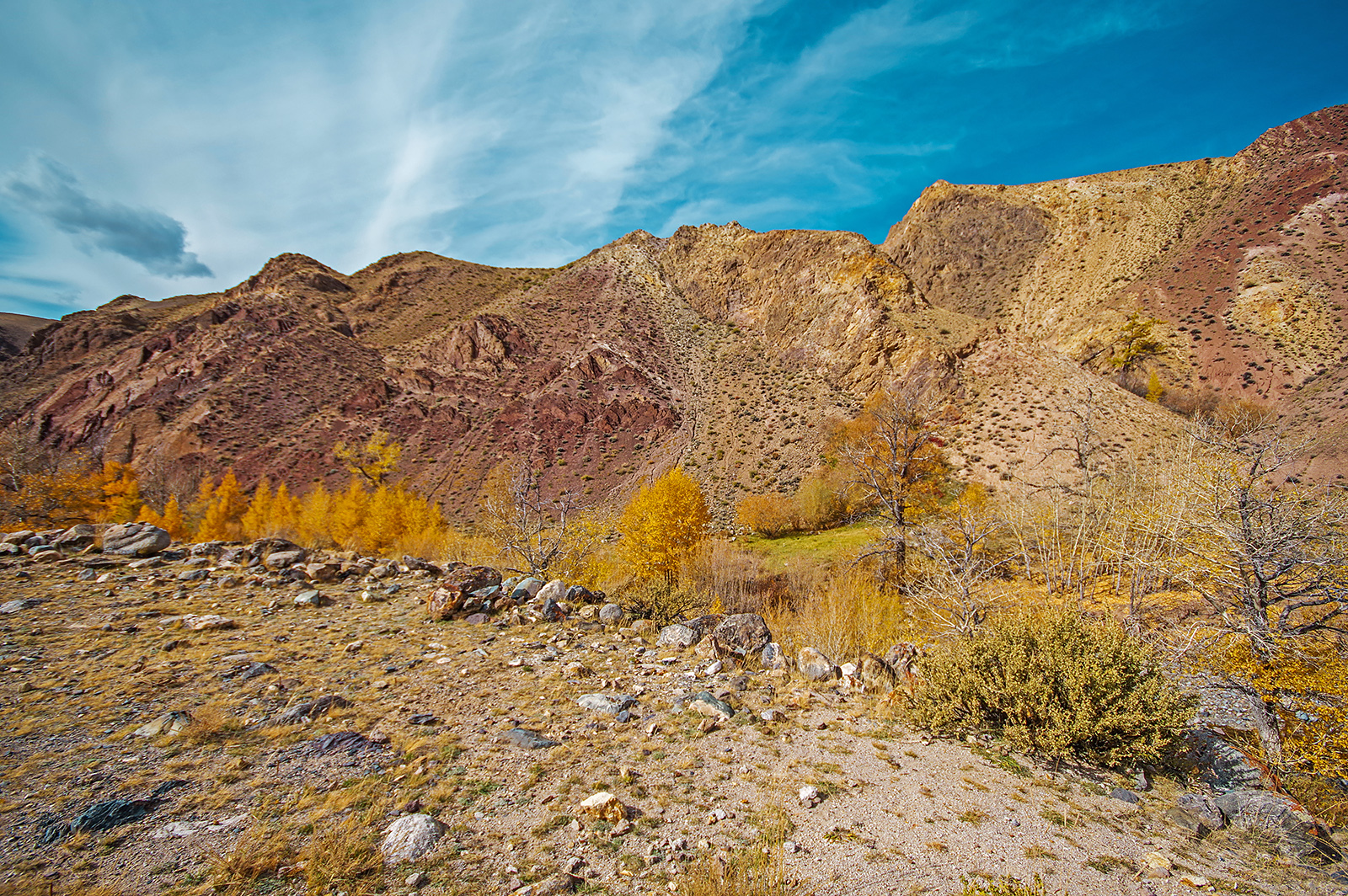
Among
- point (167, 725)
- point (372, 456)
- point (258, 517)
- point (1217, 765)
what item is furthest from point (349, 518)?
point (1217, 765)

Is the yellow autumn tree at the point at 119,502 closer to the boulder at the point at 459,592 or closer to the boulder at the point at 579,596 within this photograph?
the boulder at the point at 459,592

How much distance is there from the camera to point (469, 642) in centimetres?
865

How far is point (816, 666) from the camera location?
779cm

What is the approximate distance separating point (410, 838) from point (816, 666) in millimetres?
5918

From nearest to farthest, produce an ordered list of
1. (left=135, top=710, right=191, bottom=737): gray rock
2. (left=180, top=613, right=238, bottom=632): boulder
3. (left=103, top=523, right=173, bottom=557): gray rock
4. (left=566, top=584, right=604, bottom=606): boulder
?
(left=135, top=710, right=191, bottom=737): gray rock < (left=180, top=613, right=238, bottom=632): boulder < (left=566, top=584, right=604, bottom=606): boulder < (left=103, top=523, right=173, bottom=557): gray rock

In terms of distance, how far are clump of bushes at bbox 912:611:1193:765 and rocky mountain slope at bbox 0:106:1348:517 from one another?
105 ft

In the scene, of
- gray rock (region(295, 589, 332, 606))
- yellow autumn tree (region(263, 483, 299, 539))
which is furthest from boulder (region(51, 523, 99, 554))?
yellow autumn tree (region(263, 483, 299, 539))

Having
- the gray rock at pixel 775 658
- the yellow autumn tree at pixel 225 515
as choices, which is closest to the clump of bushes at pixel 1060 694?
the gray rock at pixel 775 658

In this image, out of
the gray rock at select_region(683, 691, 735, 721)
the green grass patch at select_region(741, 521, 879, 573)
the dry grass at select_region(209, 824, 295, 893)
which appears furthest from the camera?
Answer: the green grass patch at select_region(741, 521, 879, 573)

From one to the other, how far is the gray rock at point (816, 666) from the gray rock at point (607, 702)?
2875 mm

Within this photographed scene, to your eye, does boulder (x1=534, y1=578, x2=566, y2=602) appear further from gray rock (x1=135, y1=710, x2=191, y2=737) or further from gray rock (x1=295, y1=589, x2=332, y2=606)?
gray rock (x1=135, y1=710, x2=191, y2=737)

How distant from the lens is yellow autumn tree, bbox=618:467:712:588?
18938 millimetres

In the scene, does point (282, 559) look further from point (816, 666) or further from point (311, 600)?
point (816, 666)

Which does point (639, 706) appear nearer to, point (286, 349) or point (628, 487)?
point (628, 487)
